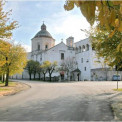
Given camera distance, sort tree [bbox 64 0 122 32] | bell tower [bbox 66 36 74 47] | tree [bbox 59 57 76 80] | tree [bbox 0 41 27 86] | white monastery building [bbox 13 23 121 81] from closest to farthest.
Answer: tree [bbox 64 0 122 32], tree [bbox 0 41 27 86], white monastery building [bbox 13 23 121 81], tree [bbox 59 57 76 80], bell tower [bbox 66 36 74 47]

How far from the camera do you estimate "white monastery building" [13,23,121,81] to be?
53994 mm

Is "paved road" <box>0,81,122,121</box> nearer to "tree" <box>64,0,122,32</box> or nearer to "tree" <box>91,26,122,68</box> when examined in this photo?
"tree" <box>91,26,122,68</box>

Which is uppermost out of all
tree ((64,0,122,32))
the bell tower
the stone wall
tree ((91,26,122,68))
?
the bell tower

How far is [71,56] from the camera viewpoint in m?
64.0

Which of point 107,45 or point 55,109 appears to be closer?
point 55,109

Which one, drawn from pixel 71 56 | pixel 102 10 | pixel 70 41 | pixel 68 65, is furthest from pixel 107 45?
pixel 70 41

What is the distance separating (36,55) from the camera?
6912cm

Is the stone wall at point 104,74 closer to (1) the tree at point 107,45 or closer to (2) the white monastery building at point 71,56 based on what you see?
(2) the white monastery building at point 71,56

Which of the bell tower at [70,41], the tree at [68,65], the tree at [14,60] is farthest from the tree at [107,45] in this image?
the bell tower at [70,41]

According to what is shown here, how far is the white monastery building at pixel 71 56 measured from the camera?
54.0m

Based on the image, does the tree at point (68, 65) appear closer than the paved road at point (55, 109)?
No

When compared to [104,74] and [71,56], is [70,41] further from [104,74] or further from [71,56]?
[104,74]

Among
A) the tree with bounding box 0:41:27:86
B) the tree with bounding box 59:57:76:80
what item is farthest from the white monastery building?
the tree with bounding box 0:41:27:86

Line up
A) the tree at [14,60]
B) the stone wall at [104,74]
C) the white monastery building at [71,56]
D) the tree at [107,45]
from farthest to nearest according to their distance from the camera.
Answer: the white monastery building at [71,56] → the stone wall at [104,74] → the tree at [14,60] → the tree at [107,45]
